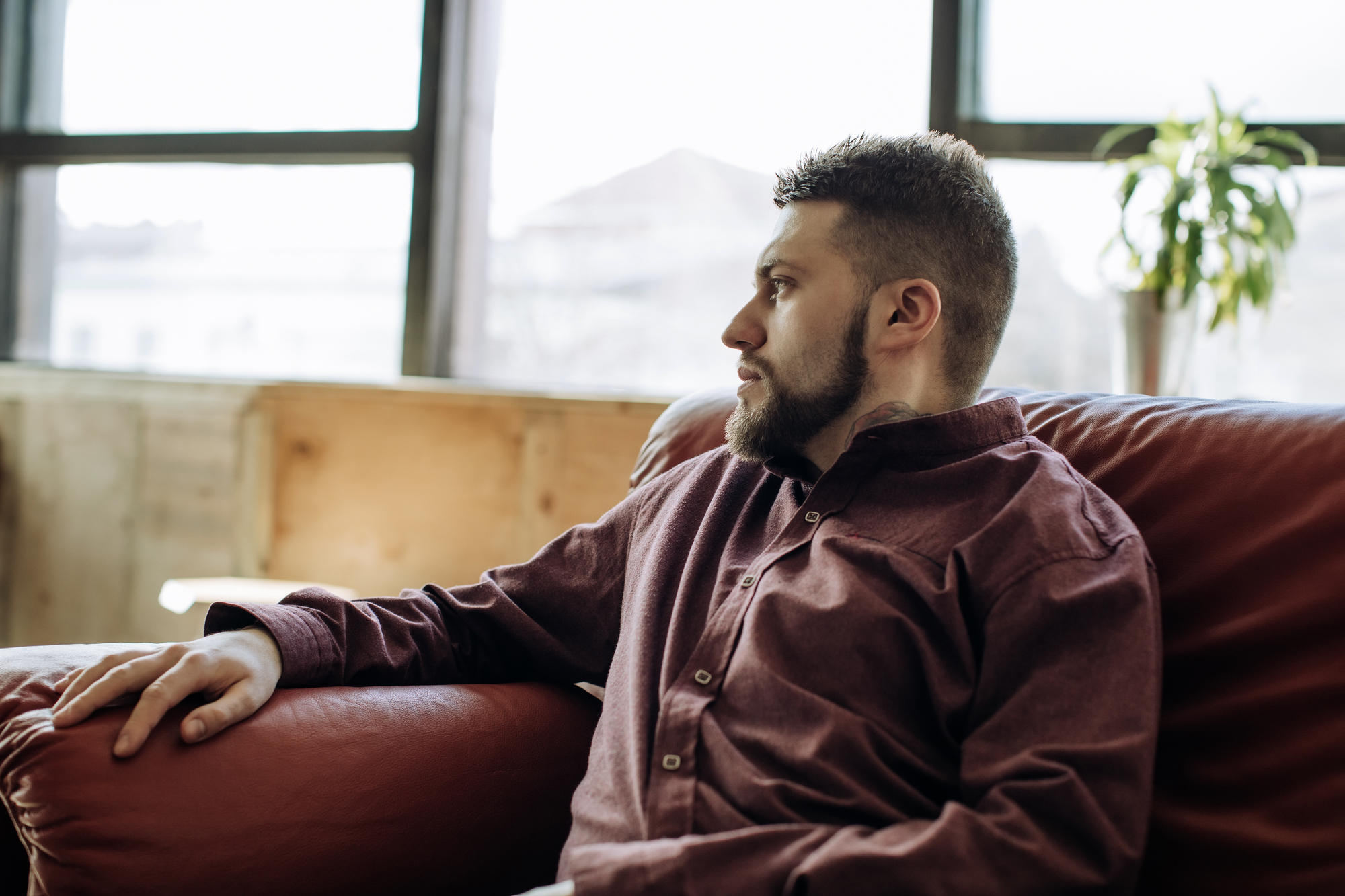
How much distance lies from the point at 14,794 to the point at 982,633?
2.74 ft

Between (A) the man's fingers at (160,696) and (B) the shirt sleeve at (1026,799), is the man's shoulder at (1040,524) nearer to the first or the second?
(B) the shirt sleeve at (1026,799)

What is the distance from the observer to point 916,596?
0.85 m

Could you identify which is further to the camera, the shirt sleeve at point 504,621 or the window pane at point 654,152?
the window pane at point 654,152

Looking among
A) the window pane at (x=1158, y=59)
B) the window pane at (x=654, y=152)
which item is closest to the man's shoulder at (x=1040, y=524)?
the window pane at (x=1158, y=59)

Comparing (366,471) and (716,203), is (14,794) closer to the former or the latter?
(366,471)

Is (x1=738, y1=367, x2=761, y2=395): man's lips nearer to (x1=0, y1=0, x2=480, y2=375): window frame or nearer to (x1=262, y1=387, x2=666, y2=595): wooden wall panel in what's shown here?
(x1=262, y1=387, x2=666, y2=595): wooden wall panel

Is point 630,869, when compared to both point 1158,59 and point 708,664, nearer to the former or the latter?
point 708,664

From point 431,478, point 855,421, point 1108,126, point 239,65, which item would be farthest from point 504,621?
point 239,65

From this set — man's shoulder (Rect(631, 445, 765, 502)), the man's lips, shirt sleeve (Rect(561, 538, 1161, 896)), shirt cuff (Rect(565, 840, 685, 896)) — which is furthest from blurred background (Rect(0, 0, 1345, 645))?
shirt cuff (Rect(565, 840, 685, 896))

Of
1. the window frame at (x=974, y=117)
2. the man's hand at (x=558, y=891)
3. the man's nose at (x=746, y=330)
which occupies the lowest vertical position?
the man's hand at (x=558, y=891)

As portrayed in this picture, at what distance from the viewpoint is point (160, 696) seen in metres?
0.88

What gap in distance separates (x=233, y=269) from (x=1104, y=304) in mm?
2220

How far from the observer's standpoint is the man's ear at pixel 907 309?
3.27 ft

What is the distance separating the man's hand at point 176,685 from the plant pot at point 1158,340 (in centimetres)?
152
